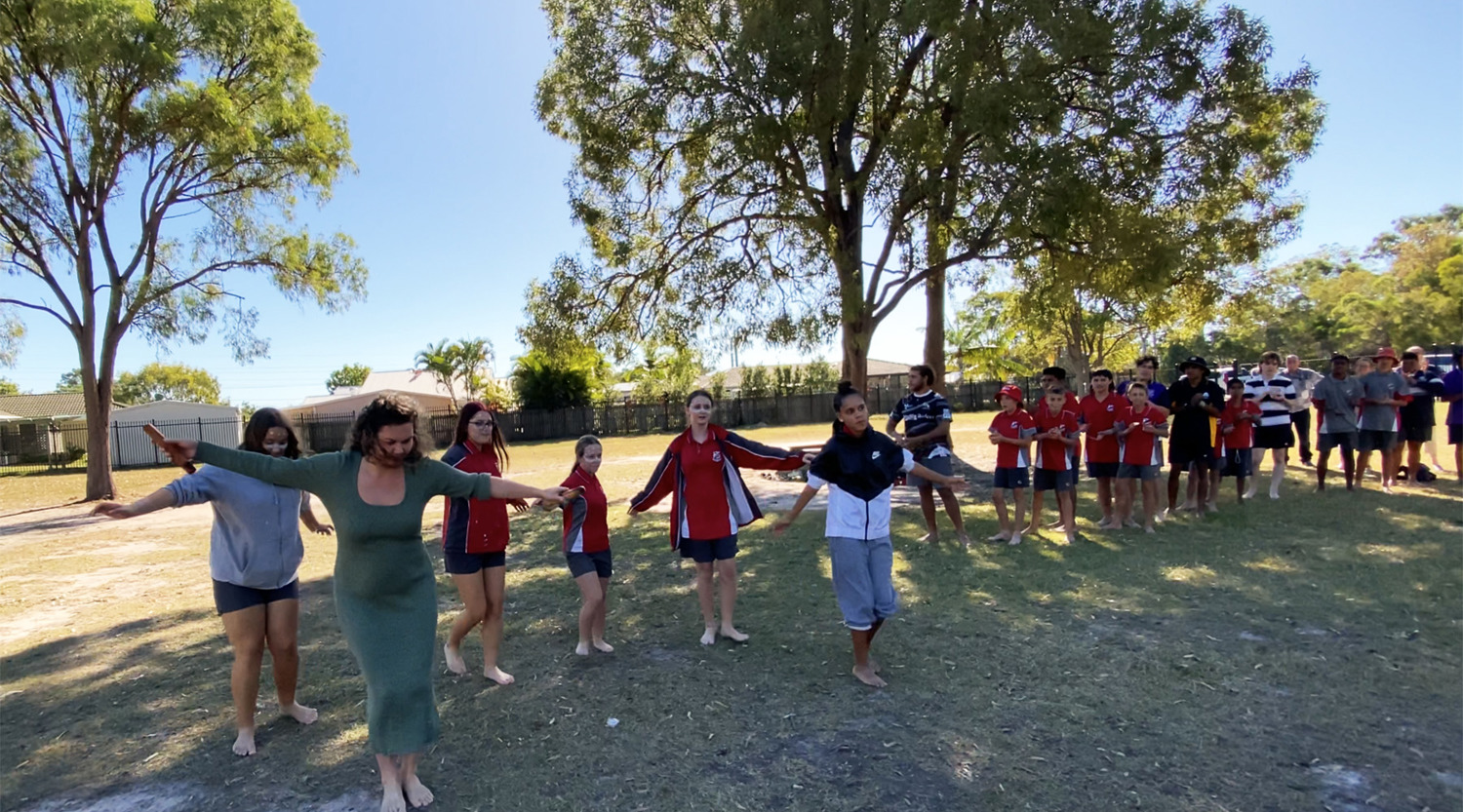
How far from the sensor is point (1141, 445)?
820cm

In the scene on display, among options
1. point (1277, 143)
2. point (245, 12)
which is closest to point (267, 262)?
point (245, 12)

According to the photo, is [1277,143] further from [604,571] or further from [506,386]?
[506,386]

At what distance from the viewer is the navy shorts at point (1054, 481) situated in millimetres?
8039

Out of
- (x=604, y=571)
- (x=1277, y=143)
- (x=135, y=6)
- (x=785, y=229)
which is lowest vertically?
(x=604, y=571)

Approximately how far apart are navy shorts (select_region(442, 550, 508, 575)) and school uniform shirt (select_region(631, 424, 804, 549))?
3.31 feet

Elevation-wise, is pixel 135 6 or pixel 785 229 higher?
pixel 135 6

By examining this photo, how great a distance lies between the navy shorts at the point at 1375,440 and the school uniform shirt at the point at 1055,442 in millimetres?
4726

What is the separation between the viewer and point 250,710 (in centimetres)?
398

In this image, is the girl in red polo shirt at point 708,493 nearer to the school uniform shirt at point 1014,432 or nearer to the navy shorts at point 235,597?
the navy shorts at point 235,597

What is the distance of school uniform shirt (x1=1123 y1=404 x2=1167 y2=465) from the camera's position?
8.16 m

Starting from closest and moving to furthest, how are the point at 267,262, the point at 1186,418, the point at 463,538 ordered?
1. the point at 463,538
2. the point at 1186,418
3. the point at 267,262

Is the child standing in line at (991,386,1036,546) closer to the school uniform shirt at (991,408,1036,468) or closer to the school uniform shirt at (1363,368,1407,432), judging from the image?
the school uniform shirt at (991,408,1036,468)

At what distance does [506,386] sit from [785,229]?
4069cm

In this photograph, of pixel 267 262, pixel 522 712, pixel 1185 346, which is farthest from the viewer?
pixel 1185 346
